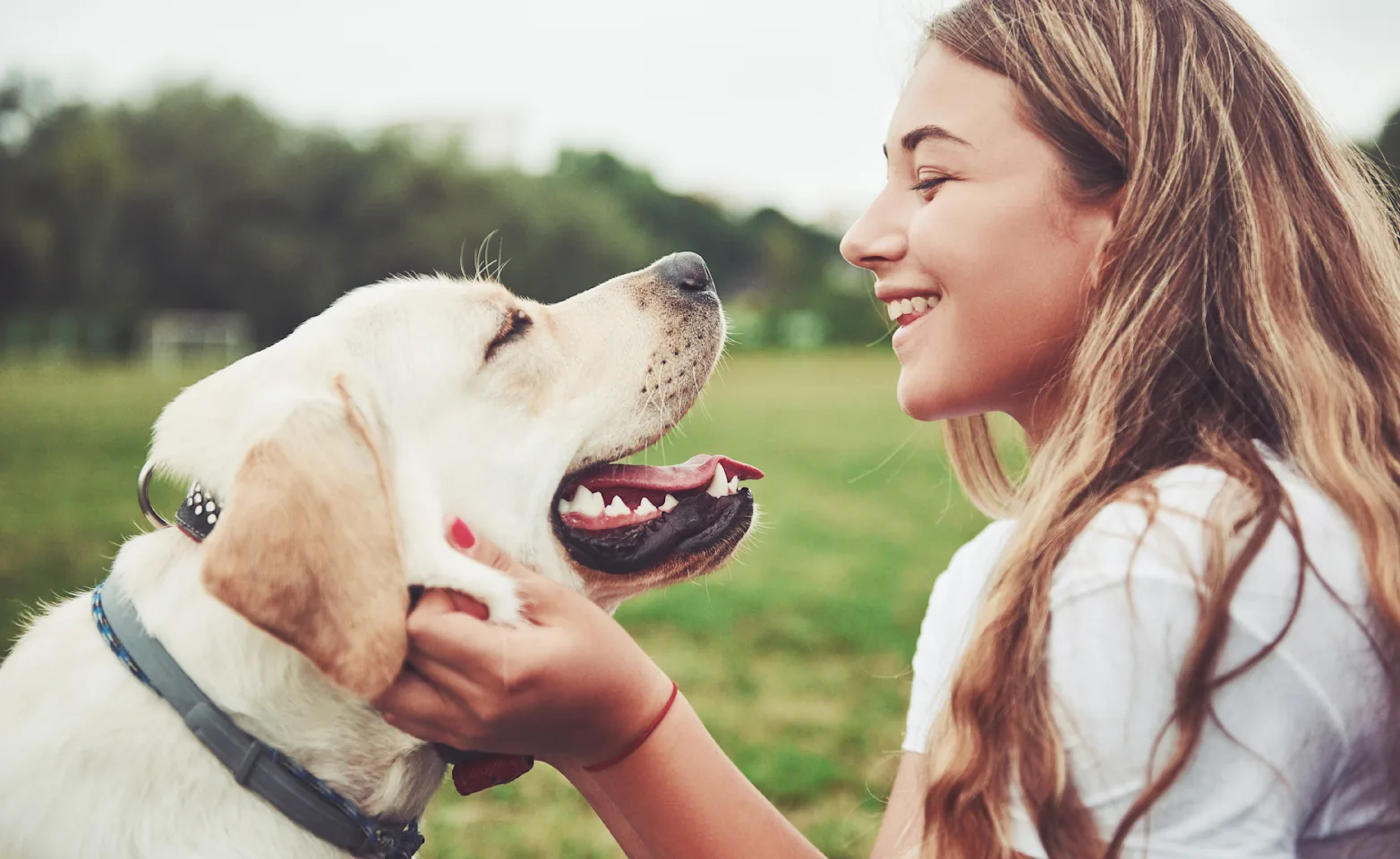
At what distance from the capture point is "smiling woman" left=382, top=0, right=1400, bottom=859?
158 centimetres

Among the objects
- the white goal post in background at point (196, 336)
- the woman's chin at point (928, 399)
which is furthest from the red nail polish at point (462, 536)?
the white goal post in background at point (196, 336)

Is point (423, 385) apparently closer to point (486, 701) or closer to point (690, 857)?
point (486, 701)

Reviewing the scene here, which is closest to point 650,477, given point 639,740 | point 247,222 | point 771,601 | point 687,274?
point 687,274

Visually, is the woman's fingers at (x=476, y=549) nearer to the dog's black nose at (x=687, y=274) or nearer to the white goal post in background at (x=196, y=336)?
the dog's black nose at (x=687, y=274)

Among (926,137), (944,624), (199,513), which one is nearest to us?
(199,513)

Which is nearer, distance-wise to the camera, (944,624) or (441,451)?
(441,451)

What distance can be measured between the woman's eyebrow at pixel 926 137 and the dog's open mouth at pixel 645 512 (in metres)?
0.85

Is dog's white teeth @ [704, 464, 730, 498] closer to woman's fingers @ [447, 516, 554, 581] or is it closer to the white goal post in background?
woman's fingers @ [447, 516, 554, 581]

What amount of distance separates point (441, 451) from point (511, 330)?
1.26 feet

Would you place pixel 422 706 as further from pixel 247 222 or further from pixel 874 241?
pixel 247 222

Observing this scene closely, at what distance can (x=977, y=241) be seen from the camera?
2150 mm

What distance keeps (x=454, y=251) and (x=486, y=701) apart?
165ft

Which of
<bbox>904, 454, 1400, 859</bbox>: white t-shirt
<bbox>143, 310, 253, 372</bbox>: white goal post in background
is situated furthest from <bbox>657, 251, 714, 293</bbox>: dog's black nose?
<bbox>143, 310, 253, 372</bbox>: white goal post in background

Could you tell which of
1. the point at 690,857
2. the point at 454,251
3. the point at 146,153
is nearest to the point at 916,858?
the point at 690,857
